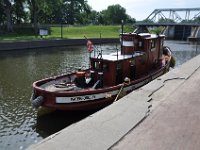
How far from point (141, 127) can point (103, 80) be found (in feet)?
21.8

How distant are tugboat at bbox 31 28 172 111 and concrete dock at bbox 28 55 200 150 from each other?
2259 mm

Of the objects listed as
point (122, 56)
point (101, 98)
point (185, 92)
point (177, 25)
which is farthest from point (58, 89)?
point (177, 25)

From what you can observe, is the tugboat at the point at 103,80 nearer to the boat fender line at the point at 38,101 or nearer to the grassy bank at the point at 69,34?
the boat fender line at the point at 38,101

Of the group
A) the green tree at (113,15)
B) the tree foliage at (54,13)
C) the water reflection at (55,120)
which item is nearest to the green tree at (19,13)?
the tree foliage at (54,13)

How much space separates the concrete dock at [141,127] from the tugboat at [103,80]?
226cm

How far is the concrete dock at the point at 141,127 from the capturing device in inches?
274

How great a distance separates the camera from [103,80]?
14555 mm

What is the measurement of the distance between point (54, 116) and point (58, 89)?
51.0 inches

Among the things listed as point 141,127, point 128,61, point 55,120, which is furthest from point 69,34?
point 141,127

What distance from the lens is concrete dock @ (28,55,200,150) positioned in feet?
22.8

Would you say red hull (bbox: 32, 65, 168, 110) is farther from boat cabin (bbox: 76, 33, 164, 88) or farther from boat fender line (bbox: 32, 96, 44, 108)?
boat cabin (bbox: 76, 33, 164, 88)

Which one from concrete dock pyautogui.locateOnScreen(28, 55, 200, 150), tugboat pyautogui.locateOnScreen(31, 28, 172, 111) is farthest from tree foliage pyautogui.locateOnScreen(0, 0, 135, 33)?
concrete dock pyautogui.locateOnScreen(28, 55, 200, 150)

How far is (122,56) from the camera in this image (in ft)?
51.4

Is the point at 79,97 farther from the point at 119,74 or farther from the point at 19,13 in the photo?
the point at 19,13
